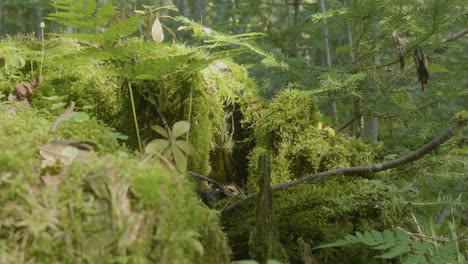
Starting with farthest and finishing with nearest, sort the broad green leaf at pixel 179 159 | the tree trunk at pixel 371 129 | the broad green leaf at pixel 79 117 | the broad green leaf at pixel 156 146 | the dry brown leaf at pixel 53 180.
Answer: the tree trunk at pixel 371 129
the broad green leaf at pixel 79 117
the broad green leaf at pixel 179 159
the broad green leaf at pixel 156 146
the dry brown leaf at pixel 53 180

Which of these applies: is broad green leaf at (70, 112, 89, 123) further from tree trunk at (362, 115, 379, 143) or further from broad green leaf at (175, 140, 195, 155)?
tree trunk at (362, 115, 379, 143)

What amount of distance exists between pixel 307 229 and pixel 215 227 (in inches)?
32.3

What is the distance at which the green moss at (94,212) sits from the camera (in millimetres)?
1283

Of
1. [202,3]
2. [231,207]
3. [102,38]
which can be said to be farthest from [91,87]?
[202,3]

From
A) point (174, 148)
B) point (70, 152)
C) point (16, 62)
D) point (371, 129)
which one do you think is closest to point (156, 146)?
point (174, 148)

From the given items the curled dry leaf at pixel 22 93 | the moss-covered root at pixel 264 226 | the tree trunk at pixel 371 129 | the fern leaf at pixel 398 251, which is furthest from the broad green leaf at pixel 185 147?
the tree trunk at pixel 371 129

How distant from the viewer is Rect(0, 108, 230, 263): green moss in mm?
1283

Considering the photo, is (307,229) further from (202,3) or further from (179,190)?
(202,3)

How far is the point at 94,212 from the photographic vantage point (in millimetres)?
1354

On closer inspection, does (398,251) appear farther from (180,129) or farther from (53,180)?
(53,180)

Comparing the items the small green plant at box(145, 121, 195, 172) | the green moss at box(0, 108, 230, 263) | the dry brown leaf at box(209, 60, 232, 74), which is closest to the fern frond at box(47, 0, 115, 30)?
the small green plant at box(145, 121, 195, 172)

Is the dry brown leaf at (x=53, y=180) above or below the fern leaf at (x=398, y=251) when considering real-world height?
above

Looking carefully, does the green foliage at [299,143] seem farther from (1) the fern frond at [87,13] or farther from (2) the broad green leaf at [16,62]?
(2) the broad green leaf at [16,62]

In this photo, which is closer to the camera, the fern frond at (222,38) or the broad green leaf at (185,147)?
the broad green leaf at (185,147)
